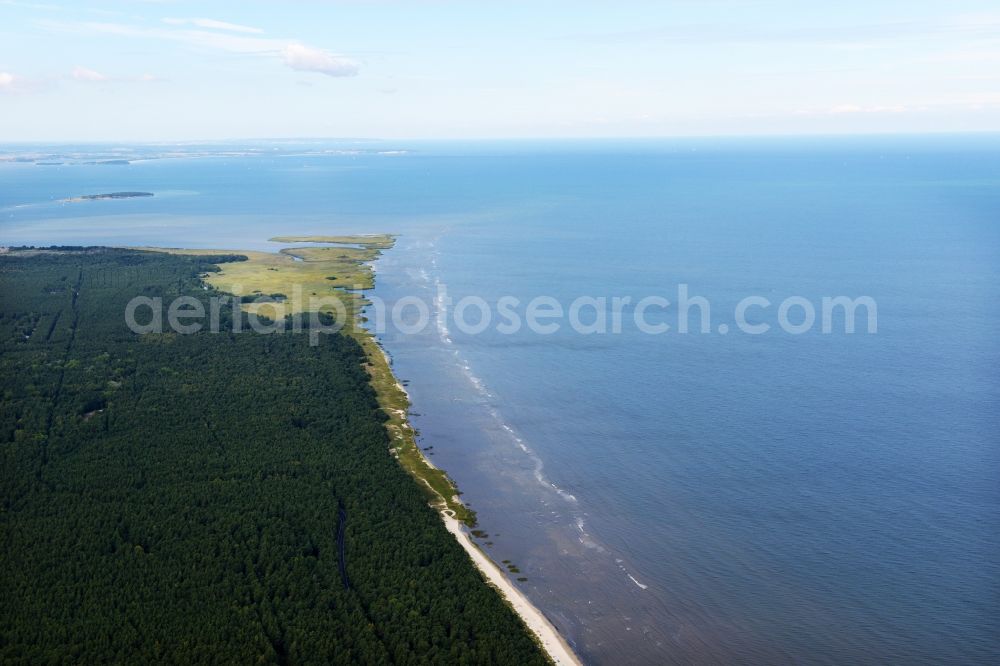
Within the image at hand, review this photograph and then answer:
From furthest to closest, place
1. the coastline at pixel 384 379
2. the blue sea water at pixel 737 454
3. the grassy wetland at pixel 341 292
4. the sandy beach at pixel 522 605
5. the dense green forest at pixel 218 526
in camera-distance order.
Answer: the grassy wetland at pixel 341 292
the coastline at pixel 384 379
the blue sea water at pixel 737 454
the sandy beach at pixel 522 605
the dense green forest at pixel 218 526

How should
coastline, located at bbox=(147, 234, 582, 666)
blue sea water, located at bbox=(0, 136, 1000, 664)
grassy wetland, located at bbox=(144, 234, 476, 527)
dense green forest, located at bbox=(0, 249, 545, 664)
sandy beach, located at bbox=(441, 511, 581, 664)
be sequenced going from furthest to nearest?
grassy wetland, located at bbox=(144, 234, 476, 527), coastline, located at bbox=(147, 234, 582, 666), blue sea water, located at bbox=(0, 136, 1000, 664), sandy beach, located at bbox=(441, 511, 581, 664), dense green forest, located at bbox=(0, 249, 545, 664)

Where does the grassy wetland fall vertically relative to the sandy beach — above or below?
above

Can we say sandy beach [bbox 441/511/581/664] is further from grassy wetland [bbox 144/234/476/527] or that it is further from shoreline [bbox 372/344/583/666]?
grassy wetland [bbox 144/234/476/527]

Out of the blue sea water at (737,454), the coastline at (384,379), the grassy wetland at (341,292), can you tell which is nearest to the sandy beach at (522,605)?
the coastline at (384,379)

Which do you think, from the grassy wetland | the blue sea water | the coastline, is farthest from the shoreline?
the grassy wetland

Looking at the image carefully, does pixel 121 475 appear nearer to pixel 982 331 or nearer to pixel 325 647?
pixel 325 647

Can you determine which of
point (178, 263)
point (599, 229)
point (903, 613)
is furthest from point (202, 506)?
point (599, 229)

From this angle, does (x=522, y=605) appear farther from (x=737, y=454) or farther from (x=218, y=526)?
(x=737, y=454)

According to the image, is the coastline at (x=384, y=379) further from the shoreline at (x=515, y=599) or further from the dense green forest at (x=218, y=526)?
the dense green forest at (x=218, y=526)
